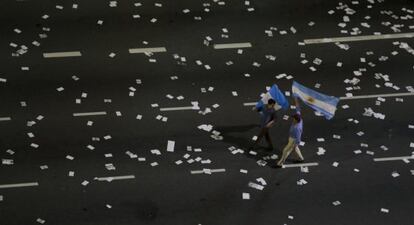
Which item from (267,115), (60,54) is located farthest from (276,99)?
(60,54)

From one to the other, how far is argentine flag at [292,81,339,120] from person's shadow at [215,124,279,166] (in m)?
1.62

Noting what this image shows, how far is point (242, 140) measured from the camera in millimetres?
19797

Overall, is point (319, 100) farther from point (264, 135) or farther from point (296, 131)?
point (264, 135)

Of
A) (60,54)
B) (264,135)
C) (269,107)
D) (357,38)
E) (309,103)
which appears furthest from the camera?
(357,38)

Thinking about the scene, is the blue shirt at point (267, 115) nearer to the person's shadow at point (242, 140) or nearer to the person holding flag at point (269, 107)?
the person holding flag at point (269, 107)

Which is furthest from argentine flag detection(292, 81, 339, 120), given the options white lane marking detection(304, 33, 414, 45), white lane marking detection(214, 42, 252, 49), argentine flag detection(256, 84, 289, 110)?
white lane marking detection(304, 33, 414, 45)

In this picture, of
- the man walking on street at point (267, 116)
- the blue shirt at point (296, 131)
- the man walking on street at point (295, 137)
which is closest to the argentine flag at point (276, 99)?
the man walking on street at point (267, 116)

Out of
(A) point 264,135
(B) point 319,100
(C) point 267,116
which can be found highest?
(B) point 319,100

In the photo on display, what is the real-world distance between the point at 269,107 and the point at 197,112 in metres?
2.51

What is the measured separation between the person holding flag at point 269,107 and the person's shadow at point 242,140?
424 millimetres

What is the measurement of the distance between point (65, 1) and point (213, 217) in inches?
420

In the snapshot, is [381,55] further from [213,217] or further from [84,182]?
[84,182]

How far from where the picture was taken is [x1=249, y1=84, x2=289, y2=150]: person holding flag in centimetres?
1889

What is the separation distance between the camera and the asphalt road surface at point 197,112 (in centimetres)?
1792
